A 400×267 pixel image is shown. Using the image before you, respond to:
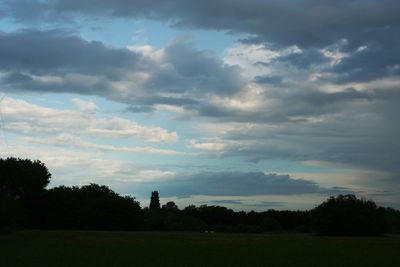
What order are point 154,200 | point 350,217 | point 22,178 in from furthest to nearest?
point 154,200, point 350,217, point 22,178

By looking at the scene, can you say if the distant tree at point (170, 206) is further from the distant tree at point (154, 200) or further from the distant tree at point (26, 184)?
the distant tree at point (26, 184)

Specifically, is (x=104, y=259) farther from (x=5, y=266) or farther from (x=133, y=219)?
(x=133, y=219)

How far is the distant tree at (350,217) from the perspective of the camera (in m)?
116

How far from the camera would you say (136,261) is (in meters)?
36.6

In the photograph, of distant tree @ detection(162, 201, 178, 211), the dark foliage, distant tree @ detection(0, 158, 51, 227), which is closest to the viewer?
distant tree @ detection(0, 158, 51, 227)

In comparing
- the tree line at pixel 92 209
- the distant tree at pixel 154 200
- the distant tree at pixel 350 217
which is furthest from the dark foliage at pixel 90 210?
the distant tree at pixel 154 200

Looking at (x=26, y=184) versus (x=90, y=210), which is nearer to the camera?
(x=26, y=184)

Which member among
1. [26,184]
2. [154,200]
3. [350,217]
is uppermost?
[154,200]

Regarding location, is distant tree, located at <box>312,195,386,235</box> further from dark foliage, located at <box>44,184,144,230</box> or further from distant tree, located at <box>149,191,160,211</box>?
distant tree, located at <box>149,191,160,211</box>

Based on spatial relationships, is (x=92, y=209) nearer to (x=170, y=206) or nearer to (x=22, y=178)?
(x=22, y=178)

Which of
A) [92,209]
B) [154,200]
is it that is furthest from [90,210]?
[154,200]

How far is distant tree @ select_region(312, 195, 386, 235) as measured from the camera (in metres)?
116

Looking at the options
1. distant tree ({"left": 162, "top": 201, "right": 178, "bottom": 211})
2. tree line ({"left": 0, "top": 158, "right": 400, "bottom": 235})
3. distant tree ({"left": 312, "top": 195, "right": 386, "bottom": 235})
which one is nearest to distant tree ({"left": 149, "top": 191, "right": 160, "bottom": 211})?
distant tree ({"left": 162, "top": 201, "right": 178, "bottom": 211})

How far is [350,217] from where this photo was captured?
381 ft
